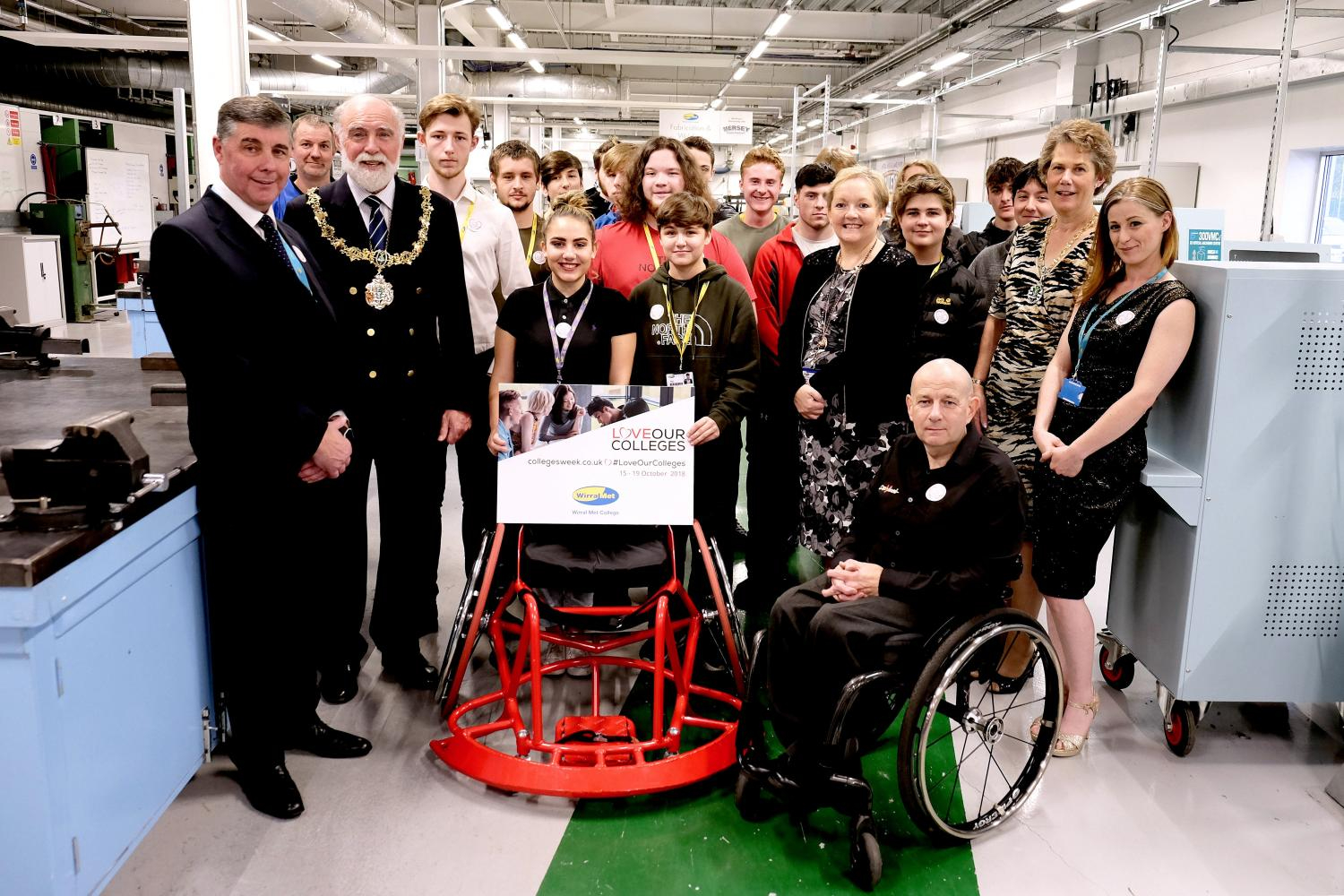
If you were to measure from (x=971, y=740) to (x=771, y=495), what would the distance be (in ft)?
3.68

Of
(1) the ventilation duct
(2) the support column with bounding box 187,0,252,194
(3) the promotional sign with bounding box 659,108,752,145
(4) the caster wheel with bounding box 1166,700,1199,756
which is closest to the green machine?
(1) the ventilation duct

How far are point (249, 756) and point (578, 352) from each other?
4.59ft

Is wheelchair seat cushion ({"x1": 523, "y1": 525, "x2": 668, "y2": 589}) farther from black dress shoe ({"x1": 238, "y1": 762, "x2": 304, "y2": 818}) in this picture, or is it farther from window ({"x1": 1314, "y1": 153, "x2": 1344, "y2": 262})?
window ({"x1": 1314, "y1": 153, "x2": 1344, "y2": 262})

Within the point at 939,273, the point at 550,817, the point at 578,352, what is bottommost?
the point at 550,817

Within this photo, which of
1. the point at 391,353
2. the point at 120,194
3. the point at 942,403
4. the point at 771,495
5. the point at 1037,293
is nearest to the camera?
the point at 942,403

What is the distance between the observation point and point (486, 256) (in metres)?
3.21

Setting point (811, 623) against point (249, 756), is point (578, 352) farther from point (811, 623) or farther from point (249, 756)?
point (249, 756)

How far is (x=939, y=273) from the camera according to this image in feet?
9.83

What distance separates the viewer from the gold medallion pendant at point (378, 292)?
8.76 ft

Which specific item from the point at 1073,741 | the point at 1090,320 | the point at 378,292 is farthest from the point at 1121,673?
the point at 378,292

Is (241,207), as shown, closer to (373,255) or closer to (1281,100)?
(373,255)

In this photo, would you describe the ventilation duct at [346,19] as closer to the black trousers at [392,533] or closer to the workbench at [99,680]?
the black trousers at [392,533]

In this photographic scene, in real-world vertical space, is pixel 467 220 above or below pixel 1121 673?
above

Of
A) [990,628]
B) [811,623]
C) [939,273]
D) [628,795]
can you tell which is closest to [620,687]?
[628,795]
